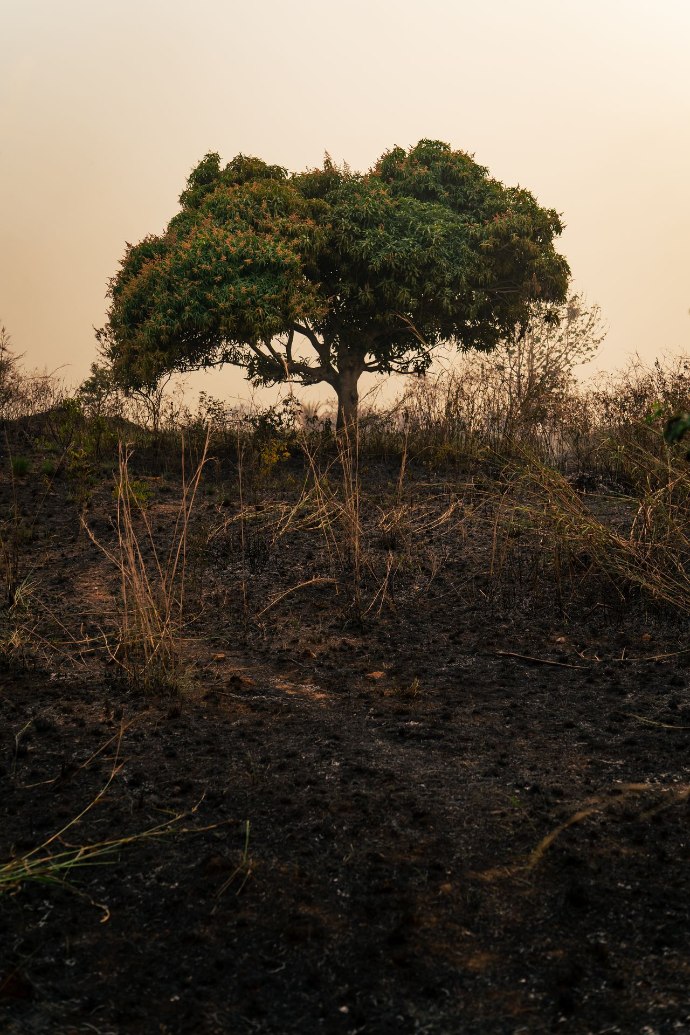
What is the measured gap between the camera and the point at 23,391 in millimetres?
13359

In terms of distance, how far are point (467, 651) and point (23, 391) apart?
31.8ft

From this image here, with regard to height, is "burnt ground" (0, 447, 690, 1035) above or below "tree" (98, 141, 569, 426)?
below

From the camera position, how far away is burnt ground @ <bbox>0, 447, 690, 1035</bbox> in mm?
2502

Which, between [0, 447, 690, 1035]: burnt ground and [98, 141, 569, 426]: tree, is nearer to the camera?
[0, 447, 690, 1035]: burnt ground

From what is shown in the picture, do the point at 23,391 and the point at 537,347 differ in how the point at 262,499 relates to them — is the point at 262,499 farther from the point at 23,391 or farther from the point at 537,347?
the point at 23,391

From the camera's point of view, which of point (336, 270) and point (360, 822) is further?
point (336, 270)

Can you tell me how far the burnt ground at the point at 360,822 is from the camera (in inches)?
98.5

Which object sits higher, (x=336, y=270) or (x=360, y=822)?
(x=336, y=270)

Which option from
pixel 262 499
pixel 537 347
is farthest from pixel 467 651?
pixel 537 347

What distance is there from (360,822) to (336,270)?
11089 millimetres

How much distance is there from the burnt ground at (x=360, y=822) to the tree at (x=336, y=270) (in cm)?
705

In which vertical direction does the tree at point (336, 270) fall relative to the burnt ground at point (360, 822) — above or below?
above

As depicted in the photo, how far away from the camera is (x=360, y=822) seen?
3285 millimetres

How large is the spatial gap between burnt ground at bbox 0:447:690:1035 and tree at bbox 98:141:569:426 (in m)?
7.05
